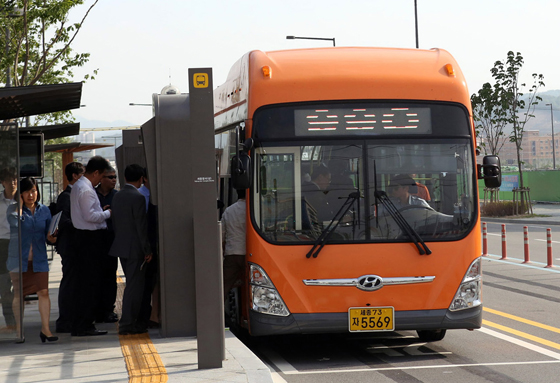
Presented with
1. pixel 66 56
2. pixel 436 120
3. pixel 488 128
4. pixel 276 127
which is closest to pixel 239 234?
pixel 276 127

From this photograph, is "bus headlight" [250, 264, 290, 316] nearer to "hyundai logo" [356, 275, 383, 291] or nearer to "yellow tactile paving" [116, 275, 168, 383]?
"hyundai logo" [356, 275, 383, 291]

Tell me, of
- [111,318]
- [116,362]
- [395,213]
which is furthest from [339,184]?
[111,318]

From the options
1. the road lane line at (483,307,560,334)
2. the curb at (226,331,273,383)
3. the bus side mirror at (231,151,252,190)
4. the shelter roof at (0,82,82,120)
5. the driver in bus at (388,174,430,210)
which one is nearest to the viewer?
the curb at (226,331,273,383)

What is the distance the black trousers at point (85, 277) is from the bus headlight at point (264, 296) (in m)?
2.02

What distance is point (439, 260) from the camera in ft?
26.7

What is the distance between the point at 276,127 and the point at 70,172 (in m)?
2.54

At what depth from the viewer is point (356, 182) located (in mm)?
8188

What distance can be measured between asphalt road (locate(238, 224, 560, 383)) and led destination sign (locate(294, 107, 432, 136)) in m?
2.29

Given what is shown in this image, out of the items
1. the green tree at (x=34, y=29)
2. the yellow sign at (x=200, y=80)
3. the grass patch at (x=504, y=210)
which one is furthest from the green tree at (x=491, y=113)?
the yellow sign at (x=200, y=80)

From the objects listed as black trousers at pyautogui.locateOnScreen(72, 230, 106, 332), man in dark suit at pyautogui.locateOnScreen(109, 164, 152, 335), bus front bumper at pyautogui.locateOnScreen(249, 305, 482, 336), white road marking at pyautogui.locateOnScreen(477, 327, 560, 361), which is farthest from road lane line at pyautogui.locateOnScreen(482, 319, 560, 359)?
black trousers at pyautogui.locateOnScreen(72, 230, 106, 332)

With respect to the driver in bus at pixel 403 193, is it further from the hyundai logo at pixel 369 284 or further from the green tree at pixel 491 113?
the green tree at pixel 491 113

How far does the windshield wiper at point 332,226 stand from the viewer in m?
8.05

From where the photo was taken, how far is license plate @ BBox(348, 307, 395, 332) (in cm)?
799

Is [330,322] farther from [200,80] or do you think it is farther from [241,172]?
[200,80]
